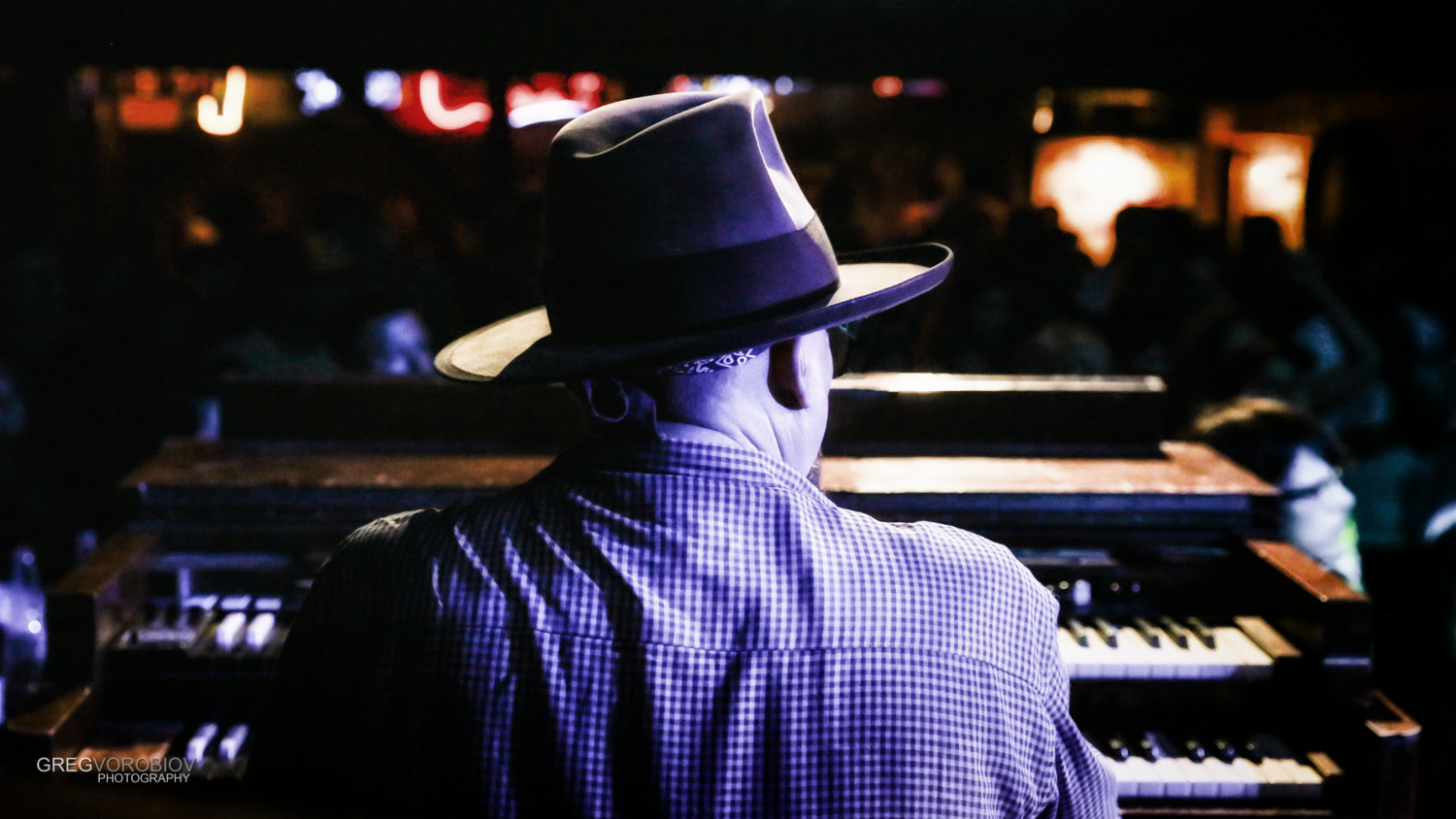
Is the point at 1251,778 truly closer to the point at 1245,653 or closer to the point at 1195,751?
the point at 1195,751

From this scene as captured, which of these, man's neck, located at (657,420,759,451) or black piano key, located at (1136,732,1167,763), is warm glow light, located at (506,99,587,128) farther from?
man's neck, located at (657,420,759,451)

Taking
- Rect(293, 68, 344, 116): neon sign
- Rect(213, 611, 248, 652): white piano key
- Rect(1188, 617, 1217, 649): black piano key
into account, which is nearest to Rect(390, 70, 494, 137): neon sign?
Rect(293, 68, 344, 116): neon sign

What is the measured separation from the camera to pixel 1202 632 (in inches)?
106

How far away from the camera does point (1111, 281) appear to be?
6.50m

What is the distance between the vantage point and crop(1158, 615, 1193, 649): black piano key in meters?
2.66

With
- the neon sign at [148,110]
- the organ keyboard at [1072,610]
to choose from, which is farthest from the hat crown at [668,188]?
the neon sign at [148,110]

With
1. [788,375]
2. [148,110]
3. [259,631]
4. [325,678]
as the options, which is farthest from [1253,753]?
[148,110]

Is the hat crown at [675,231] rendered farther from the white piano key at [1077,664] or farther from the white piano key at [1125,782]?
the white piano key at [1125,782]

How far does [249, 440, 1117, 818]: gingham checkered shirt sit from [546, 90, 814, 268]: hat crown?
0.93ft

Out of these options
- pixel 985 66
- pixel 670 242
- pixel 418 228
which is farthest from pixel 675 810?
pixel 418 228

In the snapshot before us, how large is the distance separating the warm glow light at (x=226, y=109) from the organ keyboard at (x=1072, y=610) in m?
9.76

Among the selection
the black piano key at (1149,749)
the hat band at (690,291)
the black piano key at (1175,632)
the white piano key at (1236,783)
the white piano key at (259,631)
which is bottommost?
the white piano key at (1236,783)

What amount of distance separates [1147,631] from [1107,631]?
11 cm

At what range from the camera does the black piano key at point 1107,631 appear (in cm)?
264
